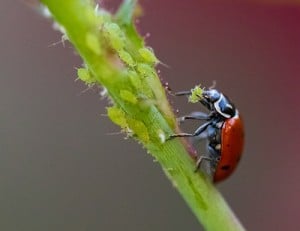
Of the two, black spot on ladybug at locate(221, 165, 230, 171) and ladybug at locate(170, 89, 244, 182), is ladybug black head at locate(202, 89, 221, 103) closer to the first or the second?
ladybug at locate(170, 89, 244, 182)

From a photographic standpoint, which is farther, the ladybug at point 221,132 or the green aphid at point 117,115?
the ladybug at point 221,132

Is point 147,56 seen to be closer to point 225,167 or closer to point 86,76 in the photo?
point 86,76

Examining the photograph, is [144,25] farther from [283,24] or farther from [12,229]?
[12,229]

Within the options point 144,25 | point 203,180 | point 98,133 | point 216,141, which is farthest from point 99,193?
point 203,180

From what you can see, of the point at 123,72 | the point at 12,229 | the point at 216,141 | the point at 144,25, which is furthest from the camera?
the point at 144,25

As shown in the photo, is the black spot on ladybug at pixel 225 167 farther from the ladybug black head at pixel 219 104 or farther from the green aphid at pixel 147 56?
the green aphid at pixel 147 56

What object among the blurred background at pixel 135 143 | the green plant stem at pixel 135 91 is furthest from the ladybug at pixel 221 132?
the blurred background at pixel 135 143
